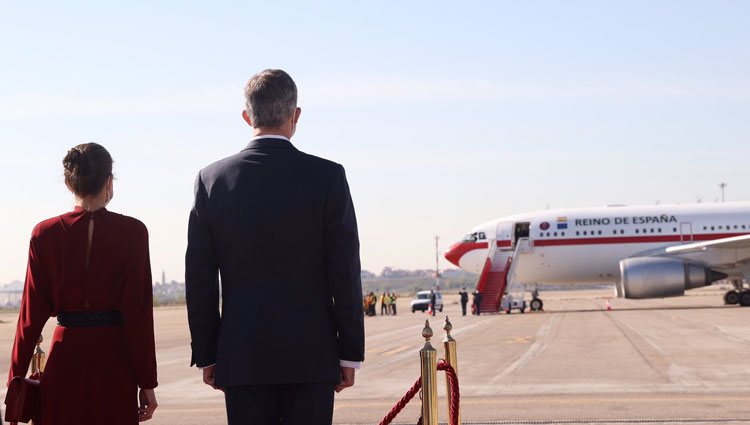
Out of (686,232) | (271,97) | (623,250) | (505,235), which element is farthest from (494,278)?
(271,97)

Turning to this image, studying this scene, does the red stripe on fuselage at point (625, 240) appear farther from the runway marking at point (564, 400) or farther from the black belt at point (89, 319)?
the black belt at point (89, 319)

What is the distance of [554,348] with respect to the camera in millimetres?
19922

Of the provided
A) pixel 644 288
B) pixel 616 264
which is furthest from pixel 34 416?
pixel 616 264

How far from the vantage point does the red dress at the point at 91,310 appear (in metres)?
4.68

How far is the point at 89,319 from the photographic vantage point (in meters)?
4.73

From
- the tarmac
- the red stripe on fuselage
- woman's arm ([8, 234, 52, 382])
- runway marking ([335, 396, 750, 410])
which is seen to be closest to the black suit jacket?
woman's arm ([8, 234, 52, 382])

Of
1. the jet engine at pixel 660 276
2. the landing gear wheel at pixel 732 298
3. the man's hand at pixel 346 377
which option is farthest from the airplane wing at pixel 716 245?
the man's hand at pixel 346 377

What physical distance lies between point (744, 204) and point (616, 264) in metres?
5.87

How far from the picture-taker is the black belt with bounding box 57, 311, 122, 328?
4727 mm

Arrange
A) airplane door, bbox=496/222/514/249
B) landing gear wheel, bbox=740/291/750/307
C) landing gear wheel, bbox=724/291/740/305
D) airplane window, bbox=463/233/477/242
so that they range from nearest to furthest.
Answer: landing gear wheel, bbox=740/291/750/307, landing gear wheel, bbox=724/291/740/305, airplane door, bbox=496/222/514/249, airplane window, bbox=463/233/477/242

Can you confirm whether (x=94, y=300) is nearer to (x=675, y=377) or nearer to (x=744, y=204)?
(x=675, y=377)

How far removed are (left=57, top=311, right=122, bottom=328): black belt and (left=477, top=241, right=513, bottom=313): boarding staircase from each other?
37937 mm

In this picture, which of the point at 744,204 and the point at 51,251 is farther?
the point at 744,204

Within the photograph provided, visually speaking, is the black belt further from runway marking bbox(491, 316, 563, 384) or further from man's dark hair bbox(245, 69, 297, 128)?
runway marking bbox(491, 316, 563, 384)
